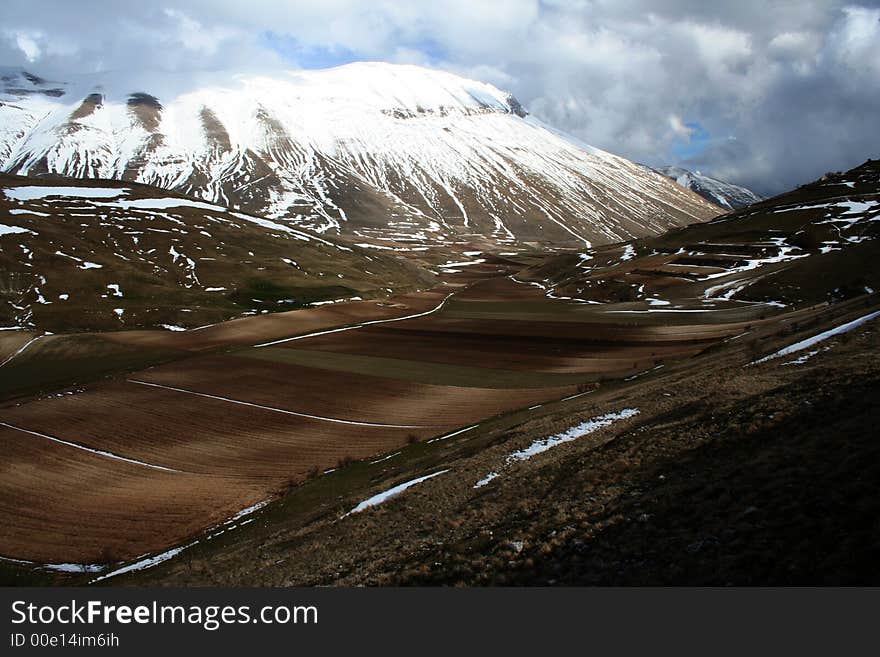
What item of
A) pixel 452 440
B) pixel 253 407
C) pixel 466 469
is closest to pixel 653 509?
pixel 466 469

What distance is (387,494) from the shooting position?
23.0 m

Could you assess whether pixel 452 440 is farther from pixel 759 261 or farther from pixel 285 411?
pixel 759 261

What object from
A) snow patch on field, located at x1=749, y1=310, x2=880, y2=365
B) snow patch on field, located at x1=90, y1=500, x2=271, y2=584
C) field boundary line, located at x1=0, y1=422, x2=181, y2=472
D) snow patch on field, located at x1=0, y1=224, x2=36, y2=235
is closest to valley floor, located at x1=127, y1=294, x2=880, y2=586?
snow patch on field, located at x1=90, y1=500, x2=271, y2=584

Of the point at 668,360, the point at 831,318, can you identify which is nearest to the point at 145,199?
the point at 668,360

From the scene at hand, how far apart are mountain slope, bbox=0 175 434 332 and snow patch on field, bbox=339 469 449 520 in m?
82.7

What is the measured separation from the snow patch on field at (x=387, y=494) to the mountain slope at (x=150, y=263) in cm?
8269

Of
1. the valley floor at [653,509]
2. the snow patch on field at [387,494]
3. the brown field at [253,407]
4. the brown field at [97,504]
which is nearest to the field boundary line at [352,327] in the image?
the brown field at [253,407]

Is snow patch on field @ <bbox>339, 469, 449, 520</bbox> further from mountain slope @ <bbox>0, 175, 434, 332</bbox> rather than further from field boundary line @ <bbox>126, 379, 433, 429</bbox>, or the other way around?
mountain slope @ <bbox>0, 175, 434, 332</bbox>

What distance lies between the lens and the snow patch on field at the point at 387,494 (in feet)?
72.4

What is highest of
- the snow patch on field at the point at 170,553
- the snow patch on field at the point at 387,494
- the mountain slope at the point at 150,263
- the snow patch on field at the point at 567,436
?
the mountain slope at the point at 150,263

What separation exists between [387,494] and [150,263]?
121 meters

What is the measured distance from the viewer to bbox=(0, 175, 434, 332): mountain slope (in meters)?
95.9

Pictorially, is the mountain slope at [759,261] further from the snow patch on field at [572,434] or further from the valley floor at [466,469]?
the snow patch on field at [572,434]

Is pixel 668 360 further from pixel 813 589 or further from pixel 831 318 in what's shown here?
pixel 813 589
